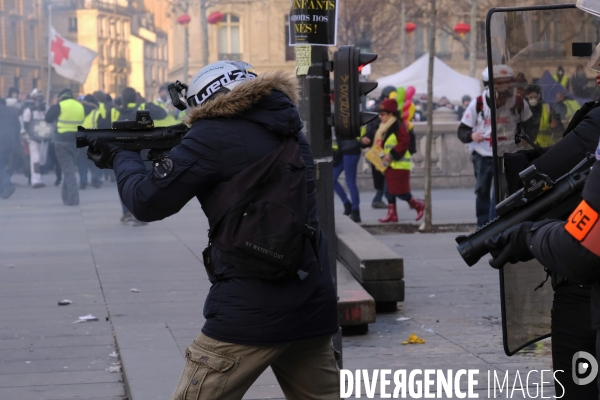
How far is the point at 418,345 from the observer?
6.04 m

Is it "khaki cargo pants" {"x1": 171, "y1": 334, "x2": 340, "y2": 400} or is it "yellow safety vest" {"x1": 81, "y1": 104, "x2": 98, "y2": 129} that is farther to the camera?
"yellow safety vest" {"x1": 81, "y1": 104, "x2": 98, "y2": 129}

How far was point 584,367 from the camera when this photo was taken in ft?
10.6

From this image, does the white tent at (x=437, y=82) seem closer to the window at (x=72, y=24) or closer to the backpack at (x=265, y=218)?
the window at (x=72, y=24)

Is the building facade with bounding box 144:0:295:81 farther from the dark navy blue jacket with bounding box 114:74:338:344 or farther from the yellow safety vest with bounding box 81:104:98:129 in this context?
the dark navy blue jacket with bounding box 114:74:338:344

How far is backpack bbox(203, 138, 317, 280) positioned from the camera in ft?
9.89

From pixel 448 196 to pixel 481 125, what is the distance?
6191 millimetres

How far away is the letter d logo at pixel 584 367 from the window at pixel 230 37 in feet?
188

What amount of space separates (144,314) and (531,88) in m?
3.75

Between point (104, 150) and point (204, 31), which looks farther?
point (204, 31)

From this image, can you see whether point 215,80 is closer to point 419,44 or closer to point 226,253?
point 226,253

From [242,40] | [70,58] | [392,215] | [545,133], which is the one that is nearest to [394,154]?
[392,215]

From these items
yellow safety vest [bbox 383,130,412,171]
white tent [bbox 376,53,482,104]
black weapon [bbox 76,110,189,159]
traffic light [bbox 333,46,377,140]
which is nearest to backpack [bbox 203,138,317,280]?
black weapon [bbox 76,110,189,159]

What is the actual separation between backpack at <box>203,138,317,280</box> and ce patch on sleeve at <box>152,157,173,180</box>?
0.18m

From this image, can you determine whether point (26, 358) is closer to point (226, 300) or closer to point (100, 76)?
point (226, 300)
